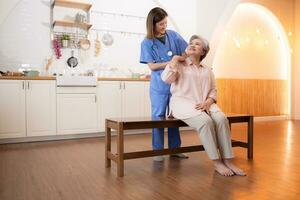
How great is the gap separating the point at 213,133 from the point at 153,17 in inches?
45.0

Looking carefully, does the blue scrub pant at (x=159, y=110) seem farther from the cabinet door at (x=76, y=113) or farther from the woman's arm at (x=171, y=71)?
the cabinet door at (x=76, y=113)

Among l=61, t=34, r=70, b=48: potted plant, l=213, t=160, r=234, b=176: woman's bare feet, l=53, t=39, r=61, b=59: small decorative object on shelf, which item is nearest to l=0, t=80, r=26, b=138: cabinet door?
l=53, t=39, r=61, b=59: small decorative object on shelf

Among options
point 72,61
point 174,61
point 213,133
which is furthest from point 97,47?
point 213,133

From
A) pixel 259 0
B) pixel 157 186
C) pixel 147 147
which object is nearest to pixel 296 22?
pixel 259 0

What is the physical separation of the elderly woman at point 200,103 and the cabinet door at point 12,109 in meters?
2.23

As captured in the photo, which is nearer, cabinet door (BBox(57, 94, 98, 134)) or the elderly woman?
the elderly woman

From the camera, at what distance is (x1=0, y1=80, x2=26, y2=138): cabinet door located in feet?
12.8

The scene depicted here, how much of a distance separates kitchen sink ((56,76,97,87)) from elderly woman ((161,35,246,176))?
1983mm

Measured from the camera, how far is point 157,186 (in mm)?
2121

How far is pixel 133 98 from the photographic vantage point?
476 cm

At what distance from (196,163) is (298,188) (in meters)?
0.95

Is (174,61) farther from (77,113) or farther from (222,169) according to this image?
(77,113)

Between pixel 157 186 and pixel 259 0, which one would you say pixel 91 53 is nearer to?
pixel 157 186

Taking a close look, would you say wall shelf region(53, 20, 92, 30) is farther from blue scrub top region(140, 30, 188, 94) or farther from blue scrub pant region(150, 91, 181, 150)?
blue scrub pant region(150, 91, 181, 150)
